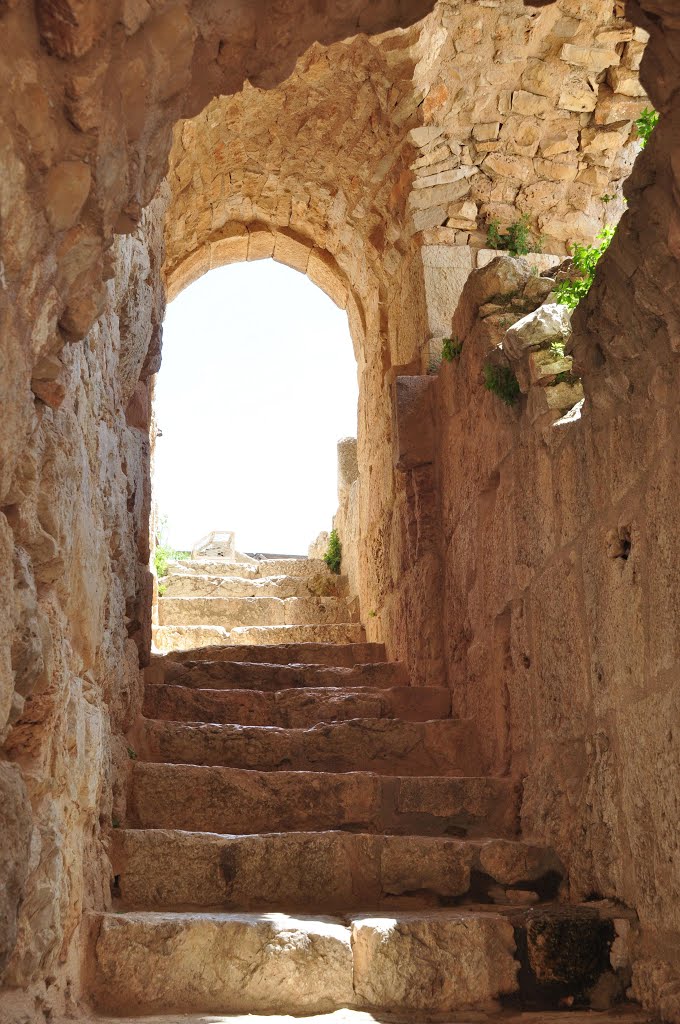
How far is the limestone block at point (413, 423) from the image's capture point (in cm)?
537

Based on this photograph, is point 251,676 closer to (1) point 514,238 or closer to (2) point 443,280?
(2) point 443,280

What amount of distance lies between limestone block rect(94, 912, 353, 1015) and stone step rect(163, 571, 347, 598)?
6.34 metres

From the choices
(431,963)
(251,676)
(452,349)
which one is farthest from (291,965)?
(452,349)

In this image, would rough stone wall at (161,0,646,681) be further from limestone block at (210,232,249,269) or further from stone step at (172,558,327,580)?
stone step at (172,558,327,580)

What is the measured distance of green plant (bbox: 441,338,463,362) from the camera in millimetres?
4855

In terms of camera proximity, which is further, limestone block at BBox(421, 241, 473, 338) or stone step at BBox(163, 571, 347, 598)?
stone step at BBox(163, 571, 347, 598)

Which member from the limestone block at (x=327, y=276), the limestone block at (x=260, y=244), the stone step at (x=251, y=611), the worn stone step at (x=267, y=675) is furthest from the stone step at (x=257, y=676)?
the limestone block at (x=260, y=244)

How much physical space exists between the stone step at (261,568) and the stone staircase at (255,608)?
0.04 feet

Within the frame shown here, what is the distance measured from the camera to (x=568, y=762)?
10.5 feet

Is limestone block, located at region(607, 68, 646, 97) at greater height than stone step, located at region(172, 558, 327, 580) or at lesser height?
greater

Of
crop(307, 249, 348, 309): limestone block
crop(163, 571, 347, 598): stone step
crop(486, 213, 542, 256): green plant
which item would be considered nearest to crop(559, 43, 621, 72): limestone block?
crop(486, 213, 542, 256): green plant

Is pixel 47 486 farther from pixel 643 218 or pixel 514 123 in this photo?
pixel 514 123

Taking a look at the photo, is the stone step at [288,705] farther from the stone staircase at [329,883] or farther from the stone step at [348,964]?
the stone step at [348,964]

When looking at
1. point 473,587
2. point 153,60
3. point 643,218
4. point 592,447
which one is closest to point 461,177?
point 473,587
